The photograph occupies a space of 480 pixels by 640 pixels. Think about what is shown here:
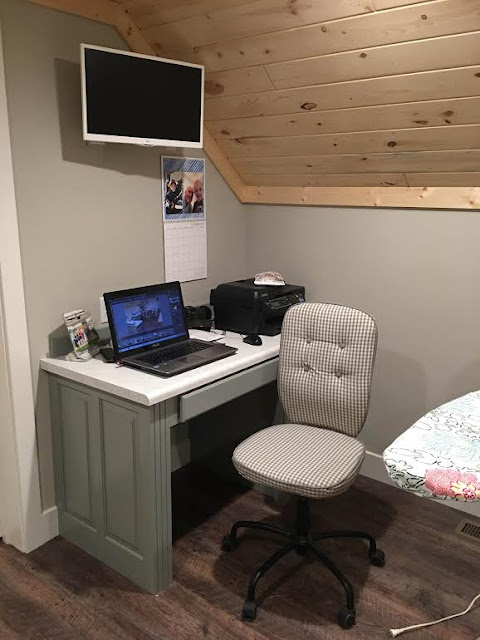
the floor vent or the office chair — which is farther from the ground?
the office chair

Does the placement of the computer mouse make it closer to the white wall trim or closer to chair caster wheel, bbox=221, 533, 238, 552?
chair caster wheel, bbox=221, 533, 238, 552

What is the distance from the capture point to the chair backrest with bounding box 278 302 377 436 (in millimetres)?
2350

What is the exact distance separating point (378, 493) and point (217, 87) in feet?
6.69

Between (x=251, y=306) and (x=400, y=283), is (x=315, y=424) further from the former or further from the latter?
(x=400, y=283)

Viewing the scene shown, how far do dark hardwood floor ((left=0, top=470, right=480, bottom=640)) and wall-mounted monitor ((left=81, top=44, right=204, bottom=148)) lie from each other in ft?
5.53

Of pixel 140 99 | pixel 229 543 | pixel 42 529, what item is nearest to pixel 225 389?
pixel 229 543

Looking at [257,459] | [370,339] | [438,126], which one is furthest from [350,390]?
[438,126]

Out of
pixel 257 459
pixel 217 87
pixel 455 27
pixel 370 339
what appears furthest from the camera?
pixel 217 87

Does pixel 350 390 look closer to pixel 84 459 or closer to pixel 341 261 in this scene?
pixel 341 261

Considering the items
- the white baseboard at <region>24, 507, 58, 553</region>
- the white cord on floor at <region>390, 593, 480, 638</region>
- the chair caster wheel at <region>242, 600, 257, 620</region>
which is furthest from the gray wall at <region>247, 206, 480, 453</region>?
the white baseboard at <region>24, 507, 58, 553</region>

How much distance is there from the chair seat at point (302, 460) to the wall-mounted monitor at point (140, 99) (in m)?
1.29

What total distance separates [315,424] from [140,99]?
4.90 ft

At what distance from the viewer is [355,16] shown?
1946 mm

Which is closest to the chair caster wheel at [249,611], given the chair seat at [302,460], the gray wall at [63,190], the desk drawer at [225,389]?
the chair seat at [302,460]
